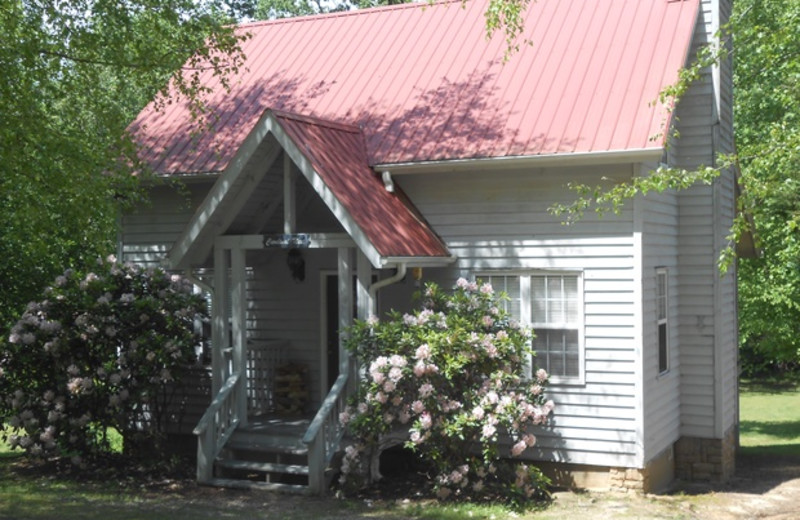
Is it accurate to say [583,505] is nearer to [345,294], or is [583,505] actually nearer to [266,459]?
[345,294]

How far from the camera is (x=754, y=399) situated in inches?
1249

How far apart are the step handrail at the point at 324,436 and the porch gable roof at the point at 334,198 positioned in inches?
74.5

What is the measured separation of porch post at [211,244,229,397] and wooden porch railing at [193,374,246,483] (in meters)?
0.23

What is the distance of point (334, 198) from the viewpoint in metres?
12.4

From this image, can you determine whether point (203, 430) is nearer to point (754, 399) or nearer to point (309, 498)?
point (309, 498)

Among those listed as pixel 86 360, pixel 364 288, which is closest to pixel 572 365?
pixel 364 288

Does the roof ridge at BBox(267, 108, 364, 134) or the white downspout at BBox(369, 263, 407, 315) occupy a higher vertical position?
the roof ridge at BBox(267, 108, 364, 134)

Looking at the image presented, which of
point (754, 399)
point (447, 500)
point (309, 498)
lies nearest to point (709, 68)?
point (447, 500)

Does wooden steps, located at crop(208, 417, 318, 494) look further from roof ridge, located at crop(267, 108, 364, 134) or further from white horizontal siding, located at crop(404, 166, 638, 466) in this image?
roof ridge, located at crop(267, 108, 364, 134)

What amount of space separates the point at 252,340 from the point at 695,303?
683cm

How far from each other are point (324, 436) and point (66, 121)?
7.42 meters

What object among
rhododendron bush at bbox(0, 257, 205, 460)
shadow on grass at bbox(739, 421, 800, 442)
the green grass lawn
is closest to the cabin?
rhododendron bush at bbox(0, 257, 205, 460)

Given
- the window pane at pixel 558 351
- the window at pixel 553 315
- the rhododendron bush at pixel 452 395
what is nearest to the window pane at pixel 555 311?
the window at pixel 553 315

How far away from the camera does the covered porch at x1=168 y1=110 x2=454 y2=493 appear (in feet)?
41.5
